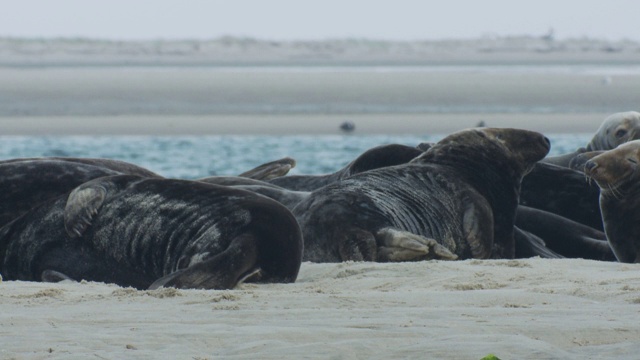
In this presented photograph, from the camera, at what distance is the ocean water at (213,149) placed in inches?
661

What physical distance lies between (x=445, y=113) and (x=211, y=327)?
23.0 meters

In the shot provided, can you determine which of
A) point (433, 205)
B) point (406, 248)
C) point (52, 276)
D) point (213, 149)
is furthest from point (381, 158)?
point (213, 149)

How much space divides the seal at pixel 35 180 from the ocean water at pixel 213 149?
853 centimetres

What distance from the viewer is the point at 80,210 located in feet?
19.5

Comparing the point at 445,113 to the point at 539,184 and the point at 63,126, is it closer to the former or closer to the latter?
the point at 63,126

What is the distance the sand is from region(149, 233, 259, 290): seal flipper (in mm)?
89

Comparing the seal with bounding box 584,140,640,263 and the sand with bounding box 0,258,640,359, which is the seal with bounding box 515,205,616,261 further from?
the sand with bounding box 0,258,640,359

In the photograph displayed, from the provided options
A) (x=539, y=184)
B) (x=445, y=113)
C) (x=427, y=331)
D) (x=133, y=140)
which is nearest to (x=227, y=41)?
(x=445, y=113)

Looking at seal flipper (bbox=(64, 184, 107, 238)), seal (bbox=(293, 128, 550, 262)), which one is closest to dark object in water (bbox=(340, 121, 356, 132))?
seal (bbox=(293, 128, 550, 262))

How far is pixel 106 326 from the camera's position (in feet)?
13.8

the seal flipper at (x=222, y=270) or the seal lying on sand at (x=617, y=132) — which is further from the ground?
the seal flipper at (x=222, y=270)

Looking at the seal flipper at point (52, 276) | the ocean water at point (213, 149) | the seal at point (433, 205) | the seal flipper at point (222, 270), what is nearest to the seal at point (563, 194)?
the seal at point (433, 205)

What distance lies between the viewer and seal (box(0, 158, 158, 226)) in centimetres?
654

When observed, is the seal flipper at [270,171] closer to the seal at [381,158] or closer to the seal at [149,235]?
the seal at [381,158]
